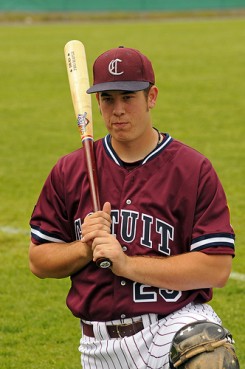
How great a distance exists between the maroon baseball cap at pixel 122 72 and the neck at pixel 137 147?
242 mm

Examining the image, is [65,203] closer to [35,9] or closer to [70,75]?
[70,75]

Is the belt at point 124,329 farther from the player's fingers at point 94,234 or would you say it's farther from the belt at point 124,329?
the player's fingers at point 94,234

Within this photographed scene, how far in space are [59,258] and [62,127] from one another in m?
9.68

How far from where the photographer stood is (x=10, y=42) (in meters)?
26.3

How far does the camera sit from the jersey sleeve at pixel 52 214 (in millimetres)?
4469

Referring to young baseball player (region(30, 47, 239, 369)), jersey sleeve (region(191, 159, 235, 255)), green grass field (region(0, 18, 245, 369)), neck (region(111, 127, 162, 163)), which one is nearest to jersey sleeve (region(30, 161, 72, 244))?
young baseball player (region(30, 47, 239, 369))

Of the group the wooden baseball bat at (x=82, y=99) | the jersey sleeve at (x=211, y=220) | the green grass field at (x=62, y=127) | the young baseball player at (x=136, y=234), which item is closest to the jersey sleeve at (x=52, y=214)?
the young baseball player at (x=136, y=234)

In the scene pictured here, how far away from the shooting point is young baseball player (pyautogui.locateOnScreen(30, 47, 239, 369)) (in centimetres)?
419

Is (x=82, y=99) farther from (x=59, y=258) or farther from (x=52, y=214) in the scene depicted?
(x=59, y=258)

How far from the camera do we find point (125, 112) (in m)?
4.21

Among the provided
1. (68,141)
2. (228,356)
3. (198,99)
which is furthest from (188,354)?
(198,99)

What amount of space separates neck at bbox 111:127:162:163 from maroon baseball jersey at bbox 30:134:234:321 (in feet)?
0.09

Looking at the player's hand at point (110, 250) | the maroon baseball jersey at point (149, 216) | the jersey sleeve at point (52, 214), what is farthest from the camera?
the jersey sleeve at point (52, 214)

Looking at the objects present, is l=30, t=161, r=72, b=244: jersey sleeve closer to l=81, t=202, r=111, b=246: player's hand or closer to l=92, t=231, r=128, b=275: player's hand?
l=81, t=202, r=111, b=246: player's hand
